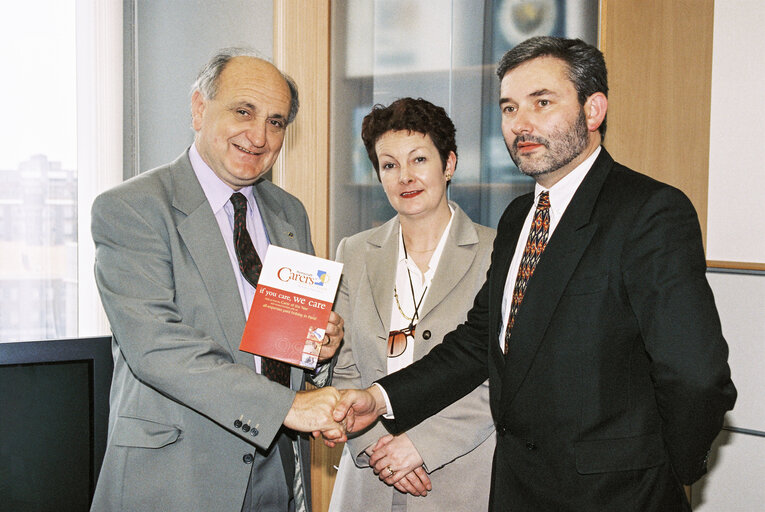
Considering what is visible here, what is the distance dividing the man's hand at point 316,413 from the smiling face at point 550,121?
0.86 m

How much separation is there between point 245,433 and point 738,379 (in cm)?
261

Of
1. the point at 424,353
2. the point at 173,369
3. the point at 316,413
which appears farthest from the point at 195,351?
the point at 424,353

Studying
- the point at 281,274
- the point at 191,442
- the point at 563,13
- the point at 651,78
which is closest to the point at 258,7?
the point at 563,13

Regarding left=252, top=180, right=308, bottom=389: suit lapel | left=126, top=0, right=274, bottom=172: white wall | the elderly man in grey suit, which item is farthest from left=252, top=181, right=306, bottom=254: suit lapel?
left=126, top=0, right=274, bottom=172: white wall

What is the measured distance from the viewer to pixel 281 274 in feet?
6.17

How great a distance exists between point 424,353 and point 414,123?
30.5 inches

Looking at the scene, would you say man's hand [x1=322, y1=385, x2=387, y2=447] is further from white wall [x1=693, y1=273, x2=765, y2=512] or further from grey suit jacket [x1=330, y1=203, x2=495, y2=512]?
white wall [x1=693, y1=273, x2=765, y2=512]

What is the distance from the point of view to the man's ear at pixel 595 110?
5.83 ft

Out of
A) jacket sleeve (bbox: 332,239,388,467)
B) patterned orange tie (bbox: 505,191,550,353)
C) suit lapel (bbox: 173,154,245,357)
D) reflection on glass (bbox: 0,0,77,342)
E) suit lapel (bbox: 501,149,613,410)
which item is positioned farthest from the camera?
reflection on glass (bbox: 0,0,77,342)

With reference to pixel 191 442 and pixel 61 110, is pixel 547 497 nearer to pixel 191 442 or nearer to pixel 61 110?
pixel 191 442

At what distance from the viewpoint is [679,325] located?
1440 millimetres

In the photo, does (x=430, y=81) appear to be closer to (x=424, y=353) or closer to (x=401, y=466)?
(x=424, y=353)

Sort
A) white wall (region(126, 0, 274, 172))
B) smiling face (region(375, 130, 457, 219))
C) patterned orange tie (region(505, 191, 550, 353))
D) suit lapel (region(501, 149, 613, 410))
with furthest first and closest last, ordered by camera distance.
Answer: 1. white wall (region(126, 0, 274, 172))
2. smiling face (region(375, 130, 457, 219))
3. patterned orange tie (region(505, 191, 550, 353))
4. suit lapel (region(501, 149, 613, 410))

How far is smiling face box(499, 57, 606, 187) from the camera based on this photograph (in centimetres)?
175
